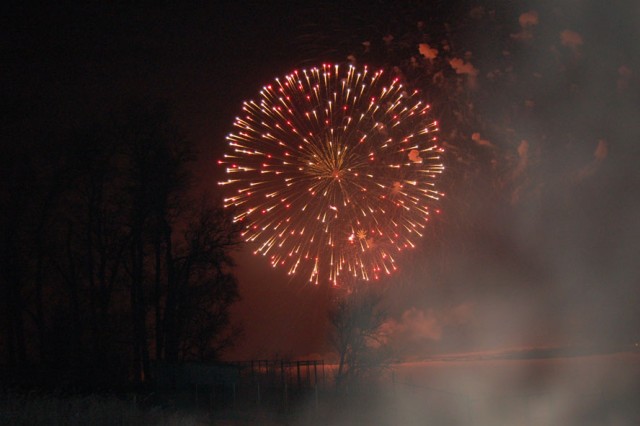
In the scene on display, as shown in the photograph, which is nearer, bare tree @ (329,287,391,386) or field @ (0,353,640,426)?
field @ (0,353,640,426)

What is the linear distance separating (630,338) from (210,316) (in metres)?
29.4

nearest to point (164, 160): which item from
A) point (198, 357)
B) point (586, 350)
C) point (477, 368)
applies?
point (198, 357)

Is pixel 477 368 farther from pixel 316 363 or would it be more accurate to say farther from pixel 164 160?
pixel 164 160

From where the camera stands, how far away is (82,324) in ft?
95.9

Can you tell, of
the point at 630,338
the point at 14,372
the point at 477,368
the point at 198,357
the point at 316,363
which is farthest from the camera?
the point at 630,338

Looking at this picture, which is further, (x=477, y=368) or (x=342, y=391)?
(x=477, y=368)

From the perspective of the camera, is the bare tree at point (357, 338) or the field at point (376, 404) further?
the bare tree at point (357, 338)

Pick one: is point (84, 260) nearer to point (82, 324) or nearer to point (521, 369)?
point (82, 324)

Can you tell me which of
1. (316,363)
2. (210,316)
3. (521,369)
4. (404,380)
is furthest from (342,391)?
(521,369)

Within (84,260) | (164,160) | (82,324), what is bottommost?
(82,324)

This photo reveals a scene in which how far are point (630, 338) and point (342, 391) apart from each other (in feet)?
91.9

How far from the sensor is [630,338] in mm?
48875

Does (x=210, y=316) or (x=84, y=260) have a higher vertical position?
(x=84, y=260)

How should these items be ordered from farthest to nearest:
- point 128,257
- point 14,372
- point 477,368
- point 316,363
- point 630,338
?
point 630,338
point 477,368
point 128,257
point 316,363
point 14,372
